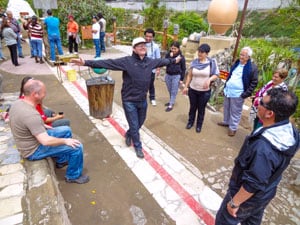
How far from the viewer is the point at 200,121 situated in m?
4.48

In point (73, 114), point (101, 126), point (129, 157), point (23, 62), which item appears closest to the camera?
point (129, 157)

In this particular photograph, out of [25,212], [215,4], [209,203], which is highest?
[215,4]

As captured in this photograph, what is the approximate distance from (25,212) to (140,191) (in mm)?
1379

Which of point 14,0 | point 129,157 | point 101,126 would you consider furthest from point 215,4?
point 14,0

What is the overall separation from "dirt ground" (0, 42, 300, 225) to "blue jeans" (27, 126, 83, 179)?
0.22 m

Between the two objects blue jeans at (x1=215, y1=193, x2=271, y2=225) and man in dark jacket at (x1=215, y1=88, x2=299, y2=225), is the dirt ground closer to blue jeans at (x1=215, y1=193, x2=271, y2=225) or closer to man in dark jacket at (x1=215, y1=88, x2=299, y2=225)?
blue jeans at (x1=215, y1=193, x2=271, y2=225)

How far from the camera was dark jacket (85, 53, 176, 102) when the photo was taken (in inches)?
127

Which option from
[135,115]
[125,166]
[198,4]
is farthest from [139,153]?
[198,4]

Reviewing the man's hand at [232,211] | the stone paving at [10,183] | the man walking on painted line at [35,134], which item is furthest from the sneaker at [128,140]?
the man's hand at [232,211]

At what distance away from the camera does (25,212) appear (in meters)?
2.12

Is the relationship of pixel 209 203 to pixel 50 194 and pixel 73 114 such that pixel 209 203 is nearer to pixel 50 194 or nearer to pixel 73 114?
pixel 50 194

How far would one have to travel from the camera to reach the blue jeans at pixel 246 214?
1812 mm

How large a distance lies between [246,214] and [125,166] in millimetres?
1993

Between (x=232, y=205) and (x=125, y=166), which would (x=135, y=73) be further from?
(x=232, y=205)
